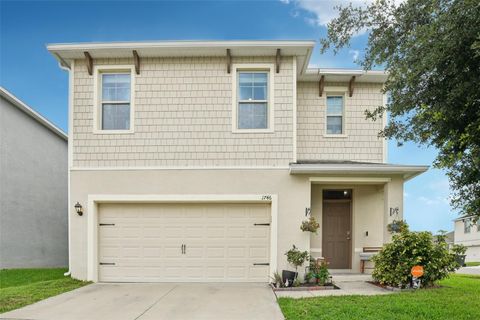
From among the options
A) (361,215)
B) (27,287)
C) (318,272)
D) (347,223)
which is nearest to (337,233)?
(347,223)

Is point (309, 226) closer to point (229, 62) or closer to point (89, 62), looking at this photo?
point (229, 62)

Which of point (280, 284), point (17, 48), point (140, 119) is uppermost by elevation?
point (17, 48)

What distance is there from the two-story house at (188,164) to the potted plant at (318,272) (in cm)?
68

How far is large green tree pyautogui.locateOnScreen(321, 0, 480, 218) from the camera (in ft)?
17.4

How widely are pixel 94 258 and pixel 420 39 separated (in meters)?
8.75

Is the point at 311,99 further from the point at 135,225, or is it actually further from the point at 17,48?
the point at 17,48

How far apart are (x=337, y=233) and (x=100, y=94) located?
7746mm

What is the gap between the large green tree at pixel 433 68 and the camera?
17.4ft

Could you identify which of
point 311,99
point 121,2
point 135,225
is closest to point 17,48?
point 121,2

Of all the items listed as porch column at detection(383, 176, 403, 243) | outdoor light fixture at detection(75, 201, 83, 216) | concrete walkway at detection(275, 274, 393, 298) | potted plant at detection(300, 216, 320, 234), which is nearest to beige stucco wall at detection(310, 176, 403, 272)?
porch column at detection(383, 176, 403, 243)

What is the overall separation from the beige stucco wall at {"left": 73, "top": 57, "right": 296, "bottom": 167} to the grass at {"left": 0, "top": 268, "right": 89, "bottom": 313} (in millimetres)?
3000

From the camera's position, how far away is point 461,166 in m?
5.93

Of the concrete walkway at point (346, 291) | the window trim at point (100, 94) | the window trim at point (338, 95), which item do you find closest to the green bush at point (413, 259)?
the concrete walkway at point (346, 291)

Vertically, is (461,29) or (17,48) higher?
(17,48)
